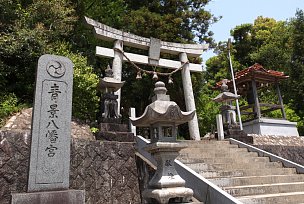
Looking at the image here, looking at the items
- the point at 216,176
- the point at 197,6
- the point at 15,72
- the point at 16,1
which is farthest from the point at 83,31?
the point at 216,176

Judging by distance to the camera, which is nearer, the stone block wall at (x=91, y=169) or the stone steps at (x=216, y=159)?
the stone block wall at (x=91, y=169)

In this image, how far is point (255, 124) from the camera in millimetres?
15445

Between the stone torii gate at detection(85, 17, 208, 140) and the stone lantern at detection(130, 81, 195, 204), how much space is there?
559 centimetres

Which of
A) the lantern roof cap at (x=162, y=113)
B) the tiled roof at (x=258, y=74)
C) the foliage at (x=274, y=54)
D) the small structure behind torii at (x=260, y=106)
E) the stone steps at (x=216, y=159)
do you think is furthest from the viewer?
the foliage at (x=274, y=54)

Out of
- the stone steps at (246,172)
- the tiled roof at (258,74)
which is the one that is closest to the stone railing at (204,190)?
the stone steps at (246,172)

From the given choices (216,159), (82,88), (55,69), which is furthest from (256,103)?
(55,69)

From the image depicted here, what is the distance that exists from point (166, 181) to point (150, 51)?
881 centimetres

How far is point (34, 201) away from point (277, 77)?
16.5 metres

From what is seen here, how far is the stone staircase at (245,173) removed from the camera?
6.23m

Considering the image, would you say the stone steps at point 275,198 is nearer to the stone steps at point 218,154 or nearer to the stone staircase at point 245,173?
the stone staircase at point 245,173

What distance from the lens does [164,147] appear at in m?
5.65

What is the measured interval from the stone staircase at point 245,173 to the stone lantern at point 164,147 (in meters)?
1.31

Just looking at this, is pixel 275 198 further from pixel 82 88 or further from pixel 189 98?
pixel 82 88

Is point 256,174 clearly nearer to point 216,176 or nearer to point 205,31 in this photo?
point 216,176
